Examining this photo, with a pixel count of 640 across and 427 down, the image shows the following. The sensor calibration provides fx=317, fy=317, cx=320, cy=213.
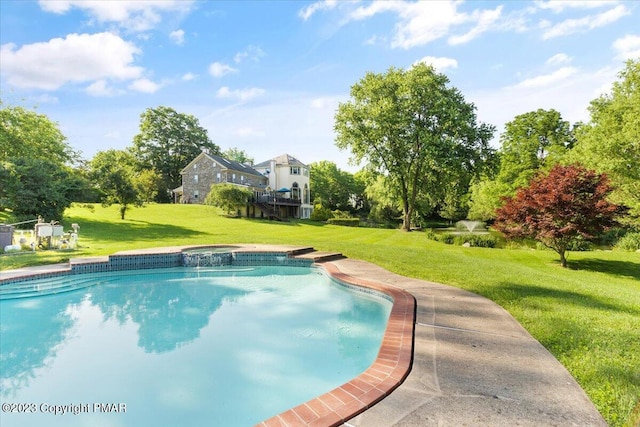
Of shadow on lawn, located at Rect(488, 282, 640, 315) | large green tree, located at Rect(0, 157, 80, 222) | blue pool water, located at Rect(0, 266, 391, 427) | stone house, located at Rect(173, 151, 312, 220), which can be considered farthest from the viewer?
stone house, located at Rect(173, 151, 312, 220)

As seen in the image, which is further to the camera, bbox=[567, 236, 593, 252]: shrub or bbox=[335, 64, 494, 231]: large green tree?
bbox=[335, 64, 494, 231]: large green tree

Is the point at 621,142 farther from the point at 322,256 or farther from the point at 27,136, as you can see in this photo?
the point at 27,136

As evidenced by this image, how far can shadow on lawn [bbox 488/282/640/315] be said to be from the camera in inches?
232

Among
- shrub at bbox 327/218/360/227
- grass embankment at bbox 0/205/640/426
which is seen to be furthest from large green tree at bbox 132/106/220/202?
grass embankment at bbox 0/205/640/426

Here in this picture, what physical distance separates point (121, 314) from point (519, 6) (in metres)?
15.3

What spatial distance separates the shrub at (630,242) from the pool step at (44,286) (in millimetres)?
25952

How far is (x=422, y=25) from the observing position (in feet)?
38.9

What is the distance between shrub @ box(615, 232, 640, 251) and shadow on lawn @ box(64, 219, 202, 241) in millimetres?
25298

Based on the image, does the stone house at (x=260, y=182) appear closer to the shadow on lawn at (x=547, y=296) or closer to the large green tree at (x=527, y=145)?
the large green tree at (x=527, y=145)

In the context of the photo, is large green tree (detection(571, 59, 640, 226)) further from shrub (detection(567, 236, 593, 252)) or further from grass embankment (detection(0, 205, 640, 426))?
grass embankment (detection(0, 205, 640, 426))

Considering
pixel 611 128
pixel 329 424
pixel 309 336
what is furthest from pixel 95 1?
pixel 611 128

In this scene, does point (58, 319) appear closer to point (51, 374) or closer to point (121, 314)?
point (121, 314)

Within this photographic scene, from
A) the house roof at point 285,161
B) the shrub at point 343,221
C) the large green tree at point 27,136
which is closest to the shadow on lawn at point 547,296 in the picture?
the shrub at point 343,221

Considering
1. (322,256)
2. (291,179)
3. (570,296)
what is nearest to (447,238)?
(322,256)
